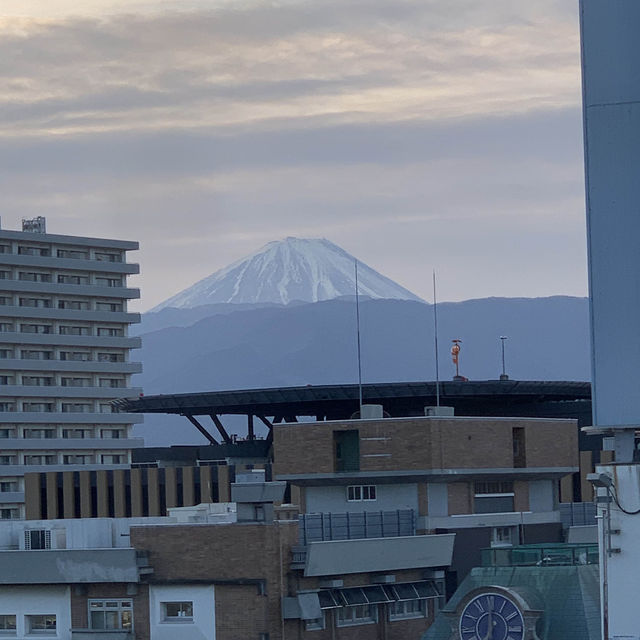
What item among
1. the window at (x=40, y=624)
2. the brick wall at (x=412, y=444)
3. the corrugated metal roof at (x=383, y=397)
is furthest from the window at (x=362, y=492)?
the corrugated metal roof at (x=383, y=397)

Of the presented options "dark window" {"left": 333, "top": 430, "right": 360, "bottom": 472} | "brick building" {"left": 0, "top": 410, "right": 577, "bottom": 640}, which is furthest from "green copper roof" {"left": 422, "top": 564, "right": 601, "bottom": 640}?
"dark window" {"left": 333, "top": 430, "right": 360, "bottom": 472}

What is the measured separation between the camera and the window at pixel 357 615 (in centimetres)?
7069

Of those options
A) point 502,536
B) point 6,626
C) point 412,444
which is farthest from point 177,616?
point 502,536

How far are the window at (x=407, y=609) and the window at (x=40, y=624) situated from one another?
13.7m

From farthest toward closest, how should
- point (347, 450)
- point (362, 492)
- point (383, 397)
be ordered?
point (383, 397)
point (347, 450)
point (362, 492)

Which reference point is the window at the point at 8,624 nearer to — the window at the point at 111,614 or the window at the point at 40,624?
the window at the point at 40,624

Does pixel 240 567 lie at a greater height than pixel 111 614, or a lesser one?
greater

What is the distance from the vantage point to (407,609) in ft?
243

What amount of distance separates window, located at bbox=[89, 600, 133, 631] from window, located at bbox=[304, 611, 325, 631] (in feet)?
22.4

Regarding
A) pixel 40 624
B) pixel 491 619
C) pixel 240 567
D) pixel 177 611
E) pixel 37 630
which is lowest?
pixel 37 630

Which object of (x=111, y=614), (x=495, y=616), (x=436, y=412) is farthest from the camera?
(x=436, y=412)

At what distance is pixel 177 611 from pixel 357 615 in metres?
7.66

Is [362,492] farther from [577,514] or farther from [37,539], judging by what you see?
[37,539]

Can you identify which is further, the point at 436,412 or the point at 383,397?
the point at 383,397
